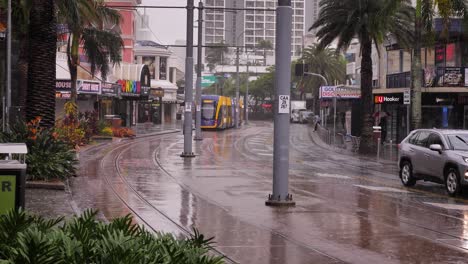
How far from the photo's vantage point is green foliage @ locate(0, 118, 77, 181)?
16812mm

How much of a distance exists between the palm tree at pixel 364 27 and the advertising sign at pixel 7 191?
28.4 meters

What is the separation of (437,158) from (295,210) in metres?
5.16

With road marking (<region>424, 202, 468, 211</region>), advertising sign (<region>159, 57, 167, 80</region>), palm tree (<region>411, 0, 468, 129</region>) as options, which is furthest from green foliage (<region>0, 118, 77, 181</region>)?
advertising sign (<region>159, 57, 167, 80</region>)

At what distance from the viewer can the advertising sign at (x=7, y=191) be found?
24.8ft

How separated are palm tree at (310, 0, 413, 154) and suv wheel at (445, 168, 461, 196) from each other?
703 inches

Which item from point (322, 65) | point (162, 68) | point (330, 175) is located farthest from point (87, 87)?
point (322, 65)

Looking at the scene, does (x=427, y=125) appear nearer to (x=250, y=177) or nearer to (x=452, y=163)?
(x=250, y=177)

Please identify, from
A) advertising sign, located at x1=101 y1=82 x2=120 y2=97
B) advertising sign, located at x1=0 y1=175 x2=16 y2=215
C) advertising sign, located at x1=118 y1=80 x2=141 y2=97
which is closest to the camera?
advertising sign, located at x1=0 y1=175 x2=16 y2=215

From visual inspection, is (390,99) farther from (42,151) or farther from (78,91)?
(42,151)

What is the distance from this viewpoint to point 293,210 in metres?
14.2

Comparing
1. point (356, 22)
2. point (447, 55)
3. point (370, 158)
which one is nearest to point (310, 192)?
point (370, 158)

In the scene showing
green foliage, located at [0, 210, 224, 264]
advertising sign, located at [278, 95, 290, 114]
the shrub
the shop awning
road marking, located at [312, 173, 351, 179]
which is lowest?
road marking, located at [312, 173, 351, 179]

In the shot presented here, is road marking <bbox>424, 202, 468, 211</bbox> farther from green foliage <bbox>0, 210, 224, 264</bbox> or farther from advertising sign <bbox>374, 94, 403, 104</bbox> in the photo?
advertising sign <bbox>374, 94, 403, 104</bbox>

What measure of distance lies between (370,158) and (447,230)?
21.7m
